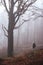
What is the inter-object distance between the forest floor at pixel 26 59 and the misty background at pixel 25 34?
250 mm

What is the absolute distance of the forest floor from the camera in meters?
2.52

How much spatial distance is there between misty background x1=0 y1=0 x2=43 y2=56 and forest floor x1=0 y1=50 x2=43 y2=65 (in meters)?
0.25

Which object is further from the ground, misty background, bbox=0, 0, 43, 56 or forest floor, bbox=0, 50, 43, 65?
misty background, bbox=0, 0, 43, 56

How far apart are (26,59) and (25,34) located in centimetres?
65

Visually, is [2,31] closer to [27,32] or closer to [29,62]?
[27,32]

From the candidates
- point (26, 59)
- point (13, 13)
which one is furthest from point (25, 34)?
point (26, 59)

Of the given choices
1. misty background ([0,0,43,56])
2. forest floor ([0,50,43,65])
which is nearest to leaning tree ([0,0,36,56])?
misty background ([0,0,43,56])

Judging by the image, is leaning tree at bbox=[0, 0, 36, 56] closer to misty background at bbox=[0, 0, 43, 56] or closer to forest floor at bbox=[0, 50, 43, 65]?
misty background at bbox=[0, 0, 43, 56]

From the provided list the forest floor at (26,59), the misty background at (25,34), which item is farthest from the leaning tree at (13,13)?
the forest floor at (26,59)

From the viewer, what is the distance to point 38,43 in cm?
301

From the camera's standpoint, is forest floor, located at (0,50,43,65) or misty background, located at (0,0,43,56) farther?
misty background, located at (0,0,43,56)

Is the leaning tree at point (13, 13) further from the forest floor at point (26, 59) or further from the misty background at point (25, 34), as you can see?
the forest floor at point (26, 59)

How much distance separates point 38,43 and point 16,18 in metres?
0.64

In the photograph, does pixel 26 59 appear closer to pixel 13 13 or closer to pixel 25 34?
pixel 25 34
